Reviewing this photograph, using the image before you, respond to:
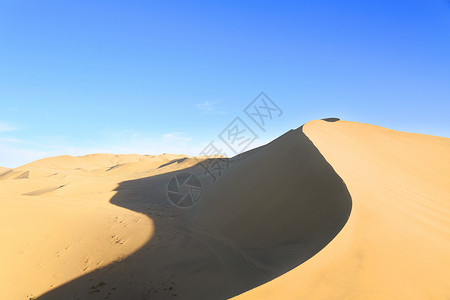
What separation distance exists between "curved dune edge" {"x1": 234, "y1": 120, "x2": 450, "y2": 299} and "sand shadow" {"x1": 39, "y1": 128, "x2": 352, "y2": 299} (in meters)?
0.34

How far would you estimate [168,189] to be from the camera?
1515cm

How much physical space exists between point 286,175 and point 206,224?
2990 mm

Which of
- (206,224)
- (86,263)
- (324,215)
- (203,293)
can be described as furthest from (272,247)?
(86,263)

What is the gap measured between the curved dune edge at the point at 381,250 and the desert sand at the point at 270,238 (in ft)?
0.05

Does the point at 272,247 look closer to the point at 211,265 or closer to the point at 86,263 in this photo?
the point at 211,265

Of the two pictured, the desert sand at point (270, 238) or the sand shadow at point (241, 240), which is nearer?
the desert sand at point (270, 238)

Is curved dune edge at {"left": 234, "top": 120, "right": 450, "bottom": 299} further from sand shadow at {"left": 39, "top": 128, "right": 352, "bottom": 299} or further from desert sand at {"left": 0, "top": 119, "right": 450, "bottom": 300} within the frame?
sand shadow at {"left": 39, "top": 128, "right": 352, "bottom": 299}

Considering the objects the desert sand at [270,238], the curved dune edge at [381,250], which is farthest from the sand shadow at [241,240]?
the curved dune edge at [381,250]

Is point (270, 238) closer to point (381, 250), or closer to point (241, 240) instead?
point (241, 240)

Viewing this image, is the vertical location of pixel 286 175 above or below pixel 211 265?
above

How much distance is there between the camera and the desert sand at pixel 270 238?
2.56m

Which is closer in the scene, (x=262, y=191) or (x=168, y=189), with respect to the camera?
(x=262, y=191)

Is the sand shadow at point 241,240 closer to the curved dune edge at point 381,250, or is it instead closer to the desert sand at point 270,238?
the desert sand at point 270,238

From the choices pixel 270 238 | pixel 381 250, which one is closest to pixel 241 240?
pixel 270 238
